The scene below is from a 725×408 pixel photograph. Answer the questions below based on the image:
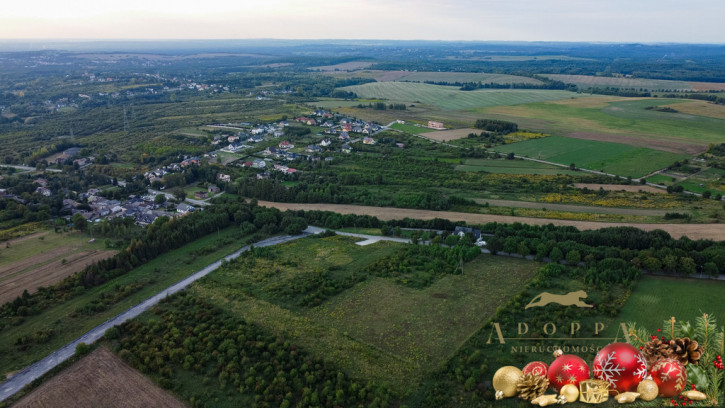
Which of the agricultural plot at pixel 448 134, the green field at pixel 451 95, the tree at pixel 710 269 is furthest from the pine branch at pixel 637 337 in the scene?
the green field at pixel 451 95

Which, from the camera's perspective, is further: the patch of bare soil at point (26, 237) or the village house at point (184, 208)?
the village house at point (184, 208)

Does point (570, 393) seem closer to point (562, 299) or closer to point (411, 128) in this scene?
point (562, 299)

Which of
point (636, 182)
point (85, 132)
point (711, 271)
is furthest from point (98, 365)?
point (85, 132)

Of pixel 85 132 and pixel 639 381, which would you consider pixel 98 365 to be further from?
pixel 85 132

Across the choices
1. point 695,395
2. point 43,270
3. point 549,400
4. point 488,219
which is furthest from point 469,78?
point 695,395

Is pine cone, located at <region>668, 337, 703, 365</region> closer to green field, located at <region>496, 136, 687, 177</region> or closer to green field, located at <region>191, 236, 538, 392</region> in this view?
green field, located at <region>191, 236, 538, 392</region>

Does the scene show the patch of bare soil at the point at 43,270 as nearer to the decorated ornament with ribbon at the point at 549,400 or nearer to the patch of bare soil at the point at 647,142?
the decorated ornament with ribbon at the point at 549,400

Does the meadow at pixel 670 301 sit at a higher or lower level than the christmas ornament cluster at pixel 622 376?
lower
